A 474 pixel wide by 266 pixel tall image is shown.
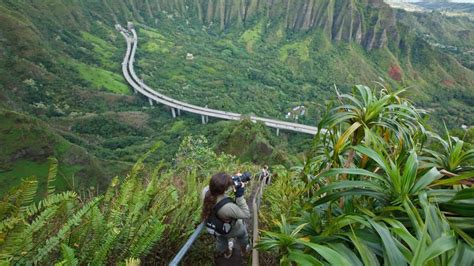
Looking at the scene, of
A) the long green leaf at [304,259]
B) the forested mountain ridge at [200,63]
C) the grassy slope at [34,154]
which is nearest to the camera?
the long green leaf at [304,259]

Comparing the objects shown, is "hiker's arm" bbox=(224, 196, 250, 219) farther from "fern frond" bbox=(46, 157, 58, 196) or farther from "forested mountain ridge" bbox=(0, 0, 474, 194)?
"forested mountain ridge" bbox=(0, 0, 474, 194)

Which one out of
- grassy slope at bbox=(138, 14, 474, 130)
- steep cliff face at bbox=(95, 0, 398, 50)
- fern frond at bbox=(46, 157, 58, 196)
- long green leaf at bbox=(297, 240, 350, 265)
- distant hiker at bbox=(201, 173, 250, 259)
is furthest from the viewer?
steep cliff face at bbox=(95, 0, 398, 50)

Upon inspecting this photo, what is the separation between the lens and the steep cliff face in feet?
363

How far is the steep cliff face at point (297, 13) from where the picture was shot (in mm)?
110500

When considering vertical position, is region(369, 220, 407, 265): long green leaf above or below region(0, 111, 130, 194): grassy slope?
above

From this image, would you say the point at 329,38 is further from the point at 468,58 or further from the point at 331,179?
the point at 331,179

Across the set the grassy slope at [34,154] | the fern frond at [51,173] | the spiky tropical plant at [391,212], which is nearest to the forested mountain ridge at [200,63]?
the grassy slope at [34,154]

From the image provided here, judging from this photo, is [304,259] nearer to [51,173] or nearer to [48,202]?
[48,202]

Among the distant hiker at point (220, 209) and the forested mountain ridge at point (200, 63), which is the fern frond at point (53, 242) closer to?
the distant hiker at point (220, 209)

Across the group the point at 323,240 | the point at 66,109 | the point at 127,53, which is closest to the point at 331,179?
the point at 323,240

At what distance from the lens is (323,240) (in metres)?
1.72

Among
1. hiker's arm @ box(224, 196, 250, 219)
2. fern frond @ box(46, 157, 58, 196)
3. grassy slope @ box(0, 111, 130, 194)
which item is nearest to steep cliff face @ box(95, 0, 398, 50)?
grassy slope @ box(0, 111, 130, 194)

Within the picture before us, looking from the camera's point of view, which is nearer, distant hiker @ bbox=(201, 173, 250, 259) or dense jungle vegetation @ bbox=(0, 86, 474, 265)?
dense jungle vegetation @ bbox=(0, 86, 474, 265)

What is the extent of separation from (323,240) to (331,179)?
2.71 feet
